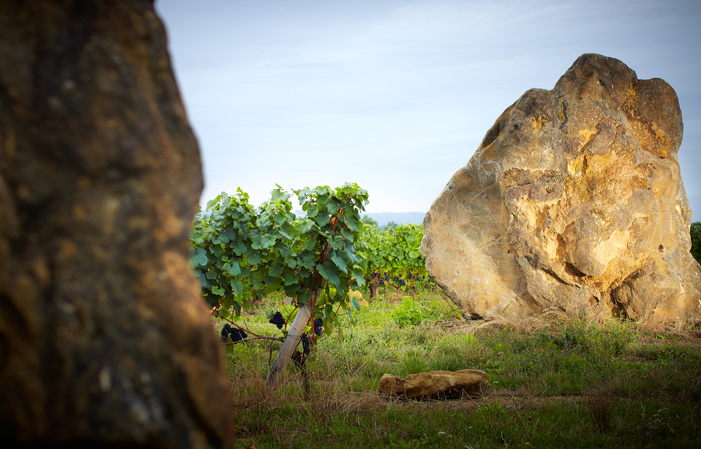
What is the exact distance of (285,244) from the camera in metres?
4.33

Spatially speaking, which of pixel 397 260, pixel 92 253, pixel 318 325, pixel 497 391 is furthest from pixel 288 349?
pixel 397 260

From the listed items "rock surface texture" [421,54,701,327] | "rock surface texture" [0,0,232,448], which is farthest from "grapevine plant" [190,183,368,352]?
"rock surface texture" [421,54,701,327]

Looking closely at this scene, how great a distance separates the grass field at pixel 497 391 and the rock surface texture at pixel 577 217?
56 cm

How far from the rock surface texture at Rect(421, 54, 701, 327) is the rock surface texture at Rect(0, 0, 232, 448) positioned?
6.22m

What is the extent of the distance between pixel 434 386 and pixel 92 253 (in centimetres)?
361

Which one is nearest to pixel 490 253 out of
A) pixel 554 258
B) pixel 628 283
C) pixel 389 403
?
pixel 554 258

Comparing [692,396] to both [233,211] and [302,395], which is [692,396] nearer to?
[302,395]

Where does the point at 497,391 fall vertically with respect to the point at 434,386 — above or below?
below

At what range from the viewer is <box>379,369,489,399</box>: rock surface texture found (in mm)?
4062

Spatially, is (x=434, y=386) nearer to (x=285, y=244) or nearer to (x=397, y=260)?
(x=285, y=244)

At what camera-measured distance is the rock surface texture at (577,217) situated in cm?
663

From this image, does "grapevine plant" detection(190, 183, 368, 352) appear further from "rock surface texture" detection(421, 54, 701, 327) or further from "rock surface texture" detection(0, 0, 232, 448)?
"rock surface texture" detection(421, 54, 701, 327)

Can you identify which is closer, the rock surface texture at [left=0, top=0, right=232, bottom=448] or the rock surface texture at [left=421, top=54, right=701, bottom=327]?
the rock surface texture at [left=0, top=0, right=232, bottom=448]

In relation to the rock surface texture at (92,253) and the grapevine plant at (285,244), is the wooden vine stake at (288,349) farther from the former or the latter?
the rock surface texture at (92,253)
